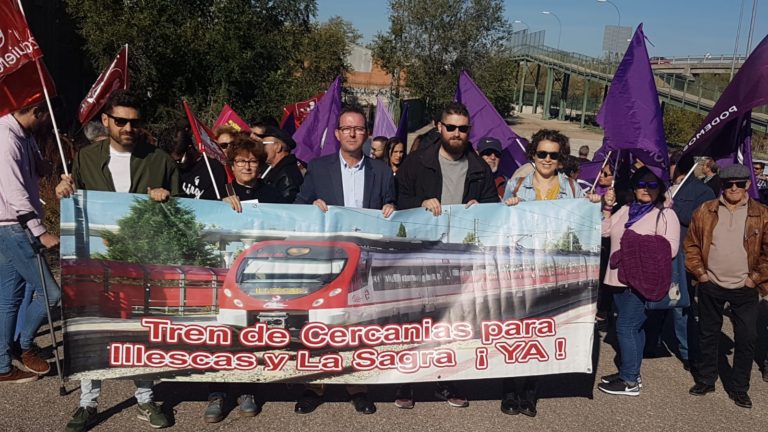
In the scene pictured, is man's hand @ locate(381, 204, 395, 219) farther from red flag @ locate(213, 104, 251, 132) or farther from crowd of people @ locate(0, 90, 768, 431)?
red flag @ locate(213, 104, 251, 132)

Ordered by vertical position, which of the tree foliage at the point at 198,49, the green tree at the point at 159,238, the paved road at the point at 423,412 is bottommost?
the paved road at the point at 423,412

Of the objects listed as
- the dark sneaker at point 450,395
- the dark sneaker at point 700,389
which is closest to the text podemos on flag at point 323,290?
the dark sneaker at point 450,395

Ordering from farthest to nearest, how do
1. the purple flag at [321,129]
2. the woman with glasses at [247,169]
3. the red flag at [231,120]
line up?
the purple flag at [321,129], the red flag at [231,120], the woman with glasses at [247,169]

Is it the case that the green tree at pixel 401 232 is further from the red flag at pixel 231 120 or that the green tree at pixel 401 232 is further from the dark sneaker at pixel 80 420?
the red flag at pixel 231 120

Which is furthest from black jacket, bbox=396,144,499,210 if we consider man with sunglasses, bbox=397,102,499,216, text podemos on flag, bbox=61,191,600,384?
text podemos on flag, bbox=61,191,600,384

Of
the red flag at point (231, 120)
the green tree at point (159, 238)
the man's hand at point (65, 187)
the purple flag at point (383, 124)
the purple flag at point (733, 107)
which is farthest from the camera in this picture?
the purple flag at point (383, 124)

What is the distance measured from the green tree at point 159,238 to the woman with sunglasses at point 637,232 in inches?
112

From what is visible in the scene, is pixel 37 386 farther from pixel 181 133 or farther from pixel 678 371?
pixel 678 371

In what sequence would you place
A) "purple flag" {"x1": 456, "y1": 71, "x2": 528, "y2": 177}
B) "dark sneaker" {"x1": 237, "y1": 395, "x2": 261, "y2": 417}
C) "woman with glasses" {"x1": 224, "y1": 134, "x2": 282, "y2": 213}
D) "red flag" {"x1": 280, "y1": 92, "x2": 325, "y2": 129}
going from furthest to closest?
1. "red flag" {"x1": 280, "y1": 92, "x2": 325, "y2": 129}
2. "purple flag" {"x1": 456, "y1": 71, "x2": 528, "y2": 177}
3. "woman with glasses" {"x1": 224, "y1": 134, "x2": 282, "y2": 213}
4. "dark sneaker" {"x1": 237, "y1": 395, "x2": 261, "y2": 417}

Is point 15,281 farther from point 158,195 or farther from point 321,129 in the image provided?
point 321,129

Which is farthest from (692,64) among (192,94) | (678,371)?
(678,371)

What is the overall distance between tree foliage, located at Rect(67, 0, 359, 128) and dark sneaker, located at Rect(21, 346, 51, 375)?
39.1 feet

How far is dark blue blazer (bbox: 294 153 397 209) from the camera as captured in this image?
4383 mm

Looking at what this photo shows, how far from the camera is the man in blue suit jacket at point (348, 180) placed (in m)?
4.38
